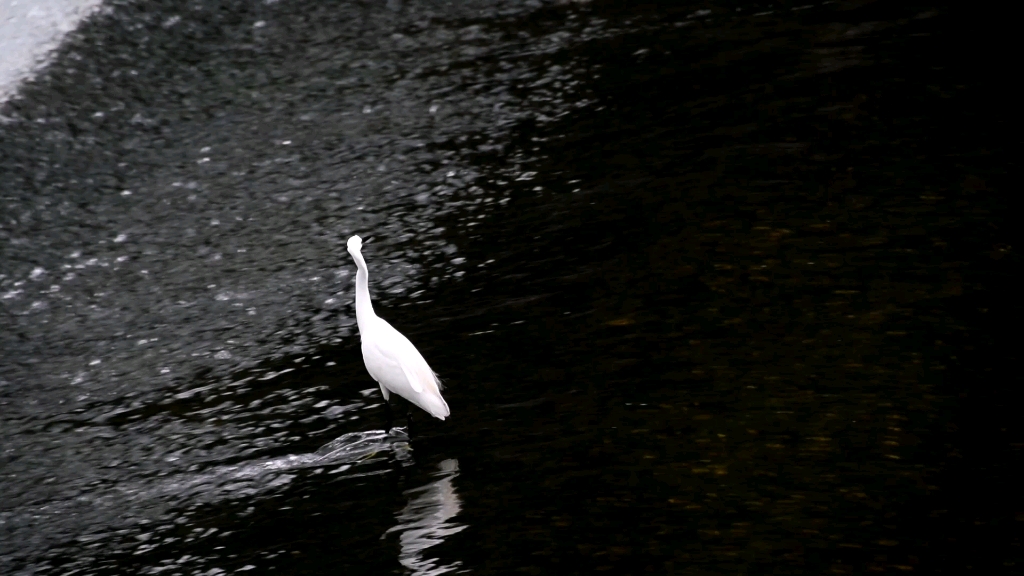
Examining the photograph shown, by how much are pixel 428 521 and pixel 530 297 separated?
9.58 ft

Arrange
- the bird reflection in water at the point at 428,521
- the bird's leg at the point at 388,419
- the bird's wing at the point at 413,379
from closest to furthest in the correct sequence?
the bird reflection in water at the point at 428,521, the bird's wing at the point at 413,379, the bird's leg at the point at 388,419

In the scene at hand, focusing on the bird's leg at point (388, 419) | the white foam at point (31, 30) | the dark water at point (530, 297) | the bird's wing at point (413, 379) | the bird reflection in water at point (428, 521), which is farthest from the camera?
the white foam at point (31, 30)

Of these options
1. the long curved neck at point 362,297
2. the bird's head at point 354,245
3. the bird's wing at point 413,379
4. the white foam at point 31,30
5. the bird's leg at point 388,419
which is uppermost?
the white foam at point 31,30

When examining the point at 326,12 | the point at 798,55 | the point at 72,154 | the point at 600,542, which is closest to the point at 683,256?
the point at 600,542

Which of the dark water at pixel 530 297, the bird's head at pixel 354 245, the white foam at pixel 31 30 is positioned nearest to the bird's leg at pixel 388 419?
the dark water at pixel 530 297

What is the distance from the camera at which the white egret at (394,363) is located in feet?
23.6

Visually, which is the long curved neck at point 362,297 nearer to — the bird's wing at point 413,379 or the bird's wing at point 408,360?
the bird's wing at point 408,360

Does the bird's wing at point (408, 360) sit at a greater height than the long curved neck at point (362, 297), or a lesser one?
lesser

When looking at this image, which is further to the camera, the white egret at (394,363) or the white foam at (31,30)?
the white foam at (31,30)

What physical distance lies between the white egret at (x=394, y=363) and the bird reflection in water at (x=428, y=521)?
1.41ft

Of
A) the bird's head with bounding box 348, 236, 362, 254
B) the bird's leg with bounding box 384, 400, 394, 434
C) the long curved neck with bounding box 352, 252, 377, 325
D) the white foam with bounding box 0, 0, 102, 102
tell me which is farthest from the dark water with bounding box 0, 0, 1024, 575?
the bird's head with bounding box 348, 236, 362, 254

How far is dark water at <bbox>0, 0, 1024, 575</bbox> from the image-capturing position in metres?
6.48

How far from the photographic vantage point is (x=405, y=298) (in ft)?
32.0

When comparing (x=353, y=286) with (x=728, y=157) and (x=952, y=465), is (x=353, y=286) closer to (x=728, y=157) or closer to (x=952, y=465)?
(x=728, y=157)
